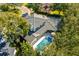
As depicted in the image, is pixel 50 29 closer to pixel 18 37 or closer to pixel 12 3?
pixel 18 37

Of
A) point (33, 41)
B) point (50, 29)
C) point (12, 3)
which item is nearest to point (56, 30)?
point (50, 29)

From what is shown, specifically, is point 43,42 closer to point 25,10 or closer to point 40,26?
point 40,26

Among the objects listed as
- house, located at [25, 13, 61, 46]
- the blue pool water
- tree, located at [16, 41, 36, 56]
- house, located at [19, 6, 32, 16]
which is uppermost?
house, located at [19, 6, 32, 16]

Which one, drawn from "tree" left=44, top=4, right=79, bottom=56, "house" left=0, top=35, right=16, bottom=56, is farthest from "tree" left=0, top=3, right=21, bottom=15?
"tree" left=44, top=4, right=79, bottom=56

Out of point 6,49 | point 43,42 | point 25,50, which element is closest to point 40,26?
point 43,42

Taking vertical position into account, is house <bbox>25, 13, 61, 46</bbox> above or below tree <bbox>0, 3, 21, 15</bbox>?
below

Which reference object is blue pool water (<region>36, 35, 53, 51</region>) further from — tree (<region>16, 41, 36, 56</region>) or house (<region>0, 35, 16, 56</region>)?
house (<region>0, 35, 16, 56</region>)

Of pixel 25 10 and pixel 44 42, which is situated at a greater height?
pixel 25 10

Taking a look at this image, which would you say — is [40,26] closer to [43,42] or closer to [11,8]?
[43,42]

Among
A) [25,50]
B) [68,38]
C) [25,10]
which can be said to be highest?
[25,10]
